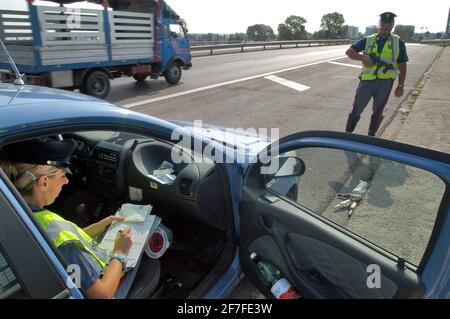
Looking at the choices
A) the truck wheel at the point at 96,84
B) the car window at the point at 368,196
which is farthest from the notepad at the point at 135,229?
the truck wheel at the point at 96,84

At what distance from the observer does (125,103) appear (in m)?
9.09

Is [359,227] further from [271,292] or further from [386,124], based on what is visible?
[386,124]

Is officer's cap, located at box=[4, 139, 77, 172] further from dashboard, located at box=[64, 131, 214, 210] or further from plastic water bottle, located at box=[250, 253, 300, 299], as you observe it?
plastic water bottle, located at box=[250, 253, 300, 299]

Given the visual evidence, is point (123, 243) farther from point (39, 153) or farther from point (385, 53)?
point (385, 53)

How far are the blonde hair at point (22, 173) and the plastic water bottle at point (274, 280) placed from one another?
1240 mm

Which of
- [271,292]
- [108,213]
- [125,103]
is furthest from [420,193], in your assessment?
[125,103]

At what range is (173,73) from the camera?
41.1 ft

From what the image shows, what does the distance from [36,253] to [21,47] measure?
29.5 feet

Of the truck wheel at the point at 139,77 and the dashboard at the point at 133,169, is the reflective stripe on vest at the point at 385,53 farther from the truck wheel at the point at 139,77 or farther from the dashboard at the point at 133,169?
the truck wheel at the point at 139,77

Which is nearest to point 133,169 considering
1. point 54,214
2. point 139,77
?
A: point 54,214

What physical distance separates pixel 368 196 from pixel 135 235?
2934 millimetres

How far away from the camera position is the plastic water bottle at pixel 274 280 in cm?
186

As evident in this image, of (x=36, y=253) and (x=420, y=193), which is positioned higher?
(x=36, y=253)

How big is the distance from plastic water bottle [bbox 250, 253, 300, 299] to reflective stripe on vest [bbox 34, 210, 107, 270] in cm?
88
